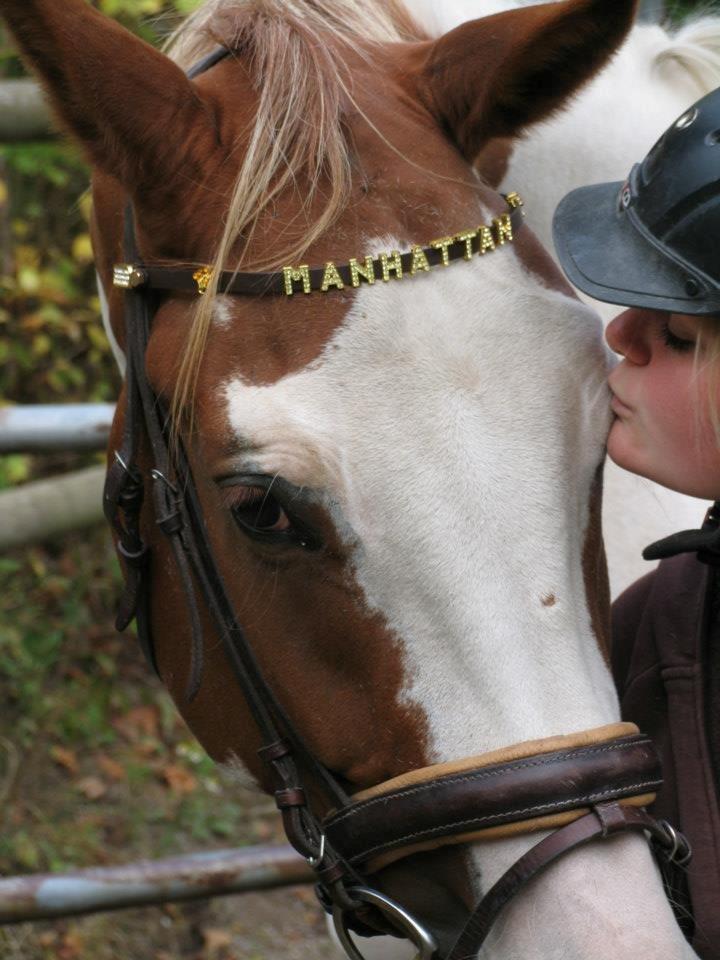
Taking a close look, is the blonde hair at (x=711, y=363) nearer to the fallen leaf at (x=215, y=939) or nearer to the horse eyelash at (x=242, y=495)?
the horse eyelash at (x=242, y=495)

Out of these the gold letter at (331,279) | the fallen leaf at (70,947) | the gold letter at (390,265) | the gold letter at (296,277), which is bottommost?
the fallen leaf at (70,947)

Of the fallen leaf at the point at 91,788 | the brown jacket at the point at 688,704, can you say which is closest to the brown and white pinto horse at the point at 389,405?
the brown jacket at the point at 688,704

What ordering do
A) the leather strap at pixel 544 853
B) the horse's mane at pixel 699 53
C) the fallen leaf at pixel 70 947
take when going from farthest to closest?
the fallen leaf at pixel 70 947, the horse's mane at pixel 699 53, the leather strap at pixel 544 853

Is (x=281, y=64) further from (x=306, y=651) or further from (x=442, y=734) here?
(x=442, y=734)

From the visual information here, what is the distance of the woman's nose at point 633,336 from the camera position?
169cm

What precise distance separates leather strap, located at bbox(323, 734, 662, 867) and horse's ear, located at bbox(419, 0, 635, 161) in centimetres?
97

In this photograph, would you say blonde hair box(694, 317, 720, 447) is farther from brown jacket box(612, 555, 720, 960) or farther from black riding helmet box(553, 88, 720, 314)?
brown jacket box(612, 555, 720, 960)

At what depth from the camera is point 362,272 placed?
1.63 m

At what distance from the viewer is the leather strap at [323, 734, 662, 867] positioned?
145 centimetres

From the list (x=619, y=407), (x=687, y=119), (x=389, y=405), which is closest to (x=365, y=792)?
(x=389, y=405)

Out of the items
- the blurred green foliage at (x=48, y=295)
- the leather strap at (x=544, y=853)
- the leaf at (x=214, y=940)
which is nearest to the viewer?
the leather strap at (x=544, y=853)

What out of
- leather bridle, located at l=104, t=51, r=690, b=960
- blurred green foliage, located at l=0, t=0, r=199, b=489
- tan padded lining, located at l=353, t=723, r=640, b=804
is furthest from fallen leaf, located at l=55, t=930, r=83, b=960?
tan padded lining, located at l=353, t=723, r=640, b=804

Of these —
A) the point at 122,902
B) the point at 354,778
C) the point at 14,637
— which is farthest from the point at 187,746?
the point at 354,778

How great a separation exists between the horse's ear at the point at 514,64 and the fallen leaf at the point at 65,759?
3478 mm
